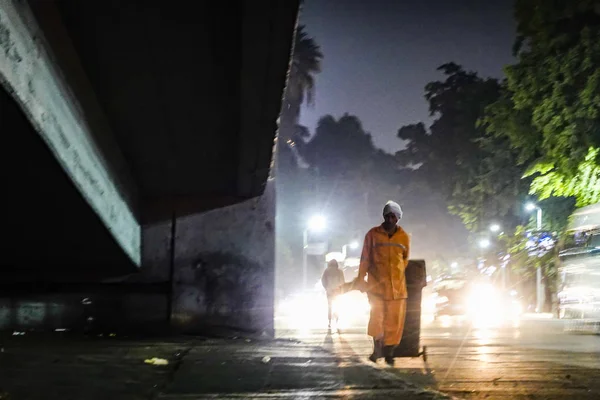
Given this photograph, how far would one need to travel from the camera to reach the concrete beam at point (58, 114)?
4777mm

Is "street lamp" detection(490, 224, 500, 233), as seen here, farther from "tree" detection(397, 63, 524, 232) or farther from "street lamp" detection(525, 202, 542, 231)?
"street lamp" detection(525, 202, 542, 231)

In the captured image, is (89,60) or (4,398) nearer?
Result: (4,398)

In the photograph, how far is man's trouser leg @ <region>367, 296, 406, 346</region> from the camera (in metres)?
7.07

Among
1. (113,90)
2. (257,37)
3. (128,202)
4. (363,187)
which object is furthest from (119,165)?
(363,187)

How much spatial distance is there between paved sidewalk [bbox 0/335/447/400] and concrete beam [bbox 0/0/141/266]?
1384mm

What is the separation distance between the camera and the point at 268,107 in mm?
6500

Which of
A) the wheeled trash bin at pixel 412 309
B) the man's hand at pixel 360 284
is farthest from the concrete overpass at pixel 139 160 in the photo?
the wheeled trash bin at pixel 412 309

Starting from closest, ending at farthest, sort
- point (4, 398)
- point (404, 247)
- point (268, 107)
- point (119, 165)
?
point (4, 398) → point (268, 107) → point (404, 247) → point (119, 165)

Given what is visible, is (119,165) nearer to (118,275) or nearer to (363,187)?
(118,275)

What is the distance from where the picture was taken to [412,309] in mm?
7398

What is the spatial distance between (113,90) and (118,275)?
9.31 ft

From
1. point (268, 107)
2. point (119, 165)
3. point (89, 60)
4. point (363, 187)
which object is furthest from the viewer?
point (363, 187)

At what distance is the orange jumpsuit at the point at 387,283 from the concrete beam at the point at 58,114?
2.63 meters

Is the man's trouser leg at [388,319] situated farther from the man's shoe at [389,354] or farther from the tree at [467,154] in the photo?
the tree at [467,154]
